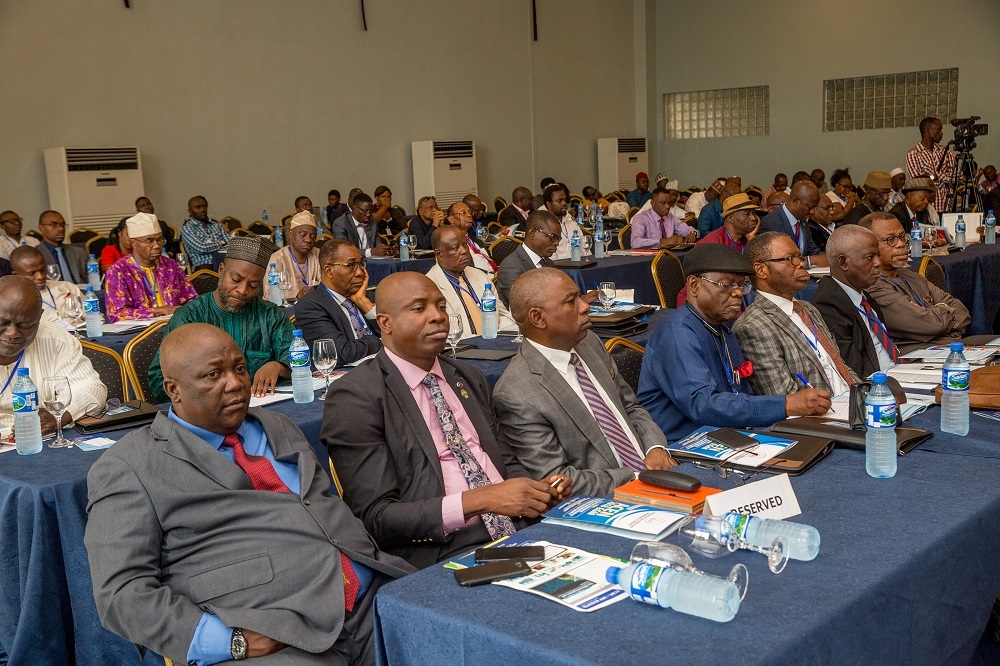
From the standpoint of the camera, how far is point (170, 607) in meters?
1.94

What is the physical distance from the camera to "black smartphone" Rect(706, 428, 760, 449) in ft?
8.64

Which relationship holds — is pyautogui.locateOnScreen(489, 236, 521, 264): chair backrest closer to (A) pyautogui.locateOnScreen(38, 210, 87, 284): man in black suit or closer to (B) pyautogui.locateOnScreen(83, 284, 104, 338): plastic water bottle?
(A) pyautogui.locateOnScreen(38, 210, 87, 284): man in black suit

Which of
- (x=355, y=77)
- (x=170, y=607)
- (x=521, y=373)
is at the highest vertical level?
(x=355, y=77)

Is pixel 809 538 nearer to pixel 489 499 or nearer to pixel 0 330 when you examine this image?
pixel 489 499

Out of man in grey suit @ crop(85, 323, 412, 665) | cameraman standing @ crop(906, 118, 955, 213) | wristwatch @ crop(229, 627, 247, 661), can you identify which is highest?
cameraman standing @ crop(906, 118, 955, 213)

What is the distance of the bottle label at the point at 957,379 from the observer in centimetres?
272

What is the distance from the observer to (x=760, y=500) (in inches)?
80.7

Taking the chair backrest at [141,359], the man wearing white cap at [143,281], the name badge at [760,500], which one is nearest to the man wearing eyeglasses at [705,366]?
the name badge at [760,500]

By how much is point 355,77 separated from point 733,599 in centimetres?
1326

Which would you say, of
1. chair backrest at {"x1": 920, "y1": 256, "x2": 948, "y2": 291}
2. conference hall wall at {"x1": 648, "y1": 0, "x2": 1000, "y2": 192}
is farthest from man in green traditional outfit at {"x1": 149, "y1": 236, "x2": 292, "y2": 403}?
conference hall wall at {"x1": 648, "y1": 0, "x2": 1000, "y2": 192}

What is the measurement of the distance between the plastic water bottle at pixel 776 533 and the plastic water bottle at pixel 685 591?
0.25m

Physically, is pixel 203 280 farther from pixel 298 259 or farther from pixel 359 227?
pixel 359 227

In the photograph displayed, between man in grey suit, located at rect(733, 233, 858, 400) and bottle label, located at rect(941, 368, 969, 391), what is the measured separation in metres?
0.75

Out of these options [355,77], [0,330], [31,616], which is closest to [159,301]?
[0,330]
